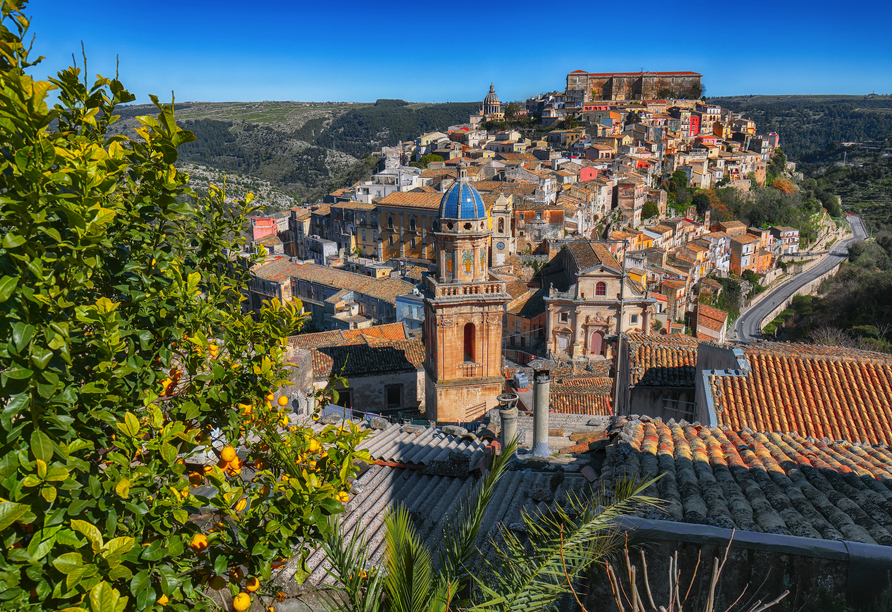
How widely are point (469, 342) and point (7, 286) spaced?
1666cm

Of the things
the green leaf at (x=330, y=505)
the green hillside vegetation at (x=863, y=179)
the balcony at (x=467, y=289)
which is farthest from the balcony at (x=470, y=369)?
the green hillside vegetation at (x=863, y=179)

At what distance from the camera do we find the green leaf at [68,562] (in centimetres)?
229

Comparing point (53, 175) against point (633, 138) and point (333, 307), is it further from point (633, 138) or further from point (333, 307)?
point (633, 138)

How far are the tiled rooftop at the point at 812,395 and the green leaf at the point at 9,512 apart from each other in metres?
9.68

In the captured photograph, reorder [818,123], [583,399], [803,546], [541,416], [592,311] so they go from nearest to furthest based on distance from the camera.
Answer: [803,546] → [541,416] → [583,399] → [592,311] → [818,123]

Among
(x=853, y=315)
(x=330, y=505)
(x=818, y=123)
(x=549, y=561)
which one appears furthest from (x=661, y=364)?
(x=818, y=123)

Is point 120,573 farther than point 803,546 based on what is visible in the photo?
No

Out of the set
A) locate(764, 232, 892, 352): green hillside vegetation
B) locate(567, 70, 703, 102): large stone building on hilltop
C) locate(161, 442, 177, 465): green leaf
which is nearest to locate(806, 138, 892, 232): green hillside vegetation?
locate(567, 70, 703, 102): large stone building on hilltop

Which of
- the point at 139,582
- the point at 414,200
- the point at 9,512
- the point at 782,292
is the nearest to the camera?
the point at 9,512

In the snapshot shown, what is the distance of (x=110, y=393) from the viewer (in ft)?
9.51

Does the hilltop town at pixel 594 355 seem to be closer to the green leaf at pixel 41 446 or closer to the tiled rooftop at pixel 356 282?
the tiled rooftop at pixel 356 282

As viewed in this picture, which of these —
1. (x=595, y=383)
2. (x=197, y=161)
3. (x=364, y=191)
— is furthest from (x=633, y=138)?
(x=197, y=161)

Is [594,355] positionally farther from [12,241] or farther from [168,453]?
[12,241]

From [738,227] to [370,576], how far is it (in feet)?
225
